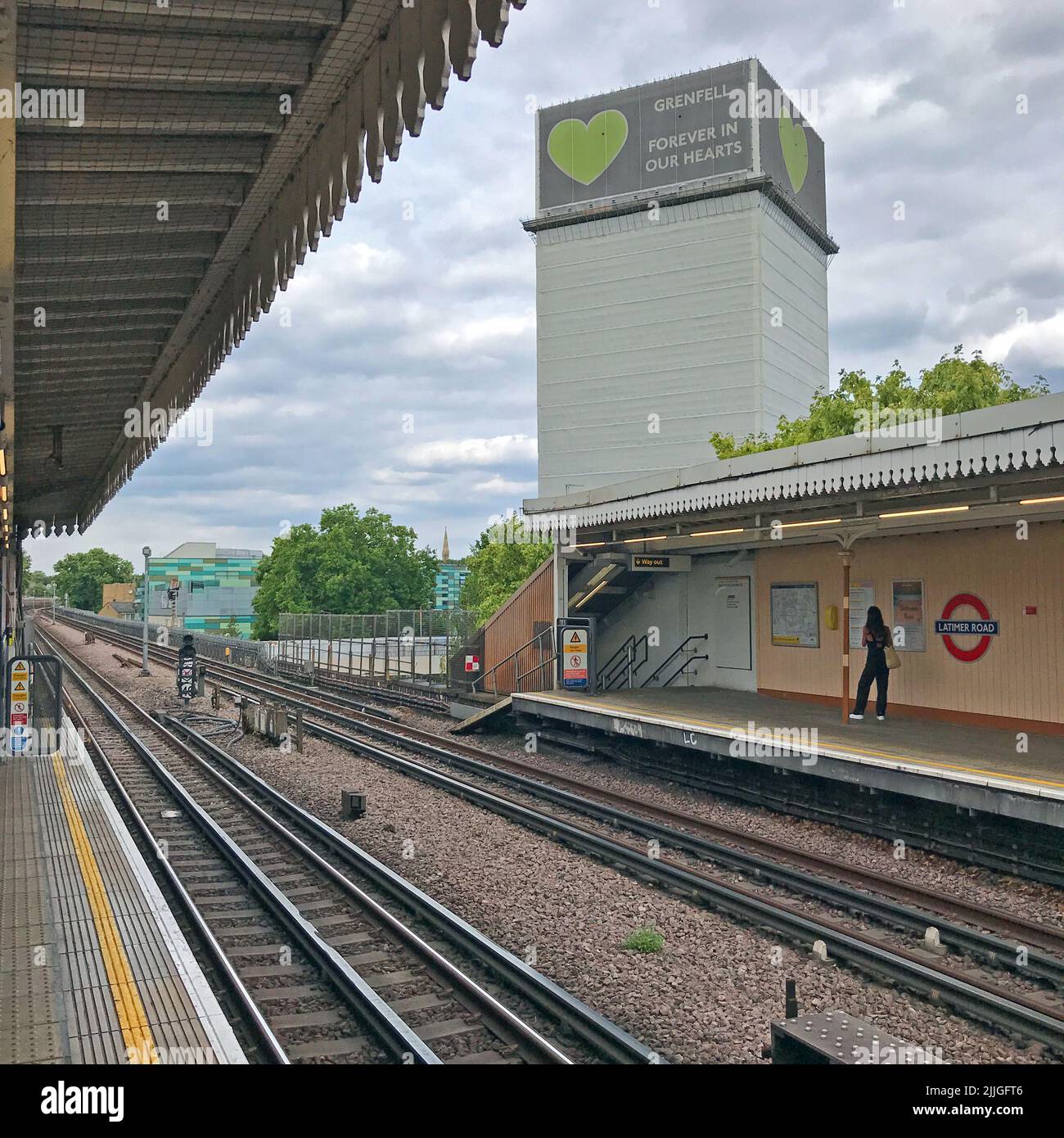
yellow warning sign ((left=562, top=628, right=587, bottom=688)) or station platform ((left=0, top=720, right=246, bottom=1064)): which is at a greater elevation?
yellow warning sign ((left=562, top=628, right=587, bottom=688))

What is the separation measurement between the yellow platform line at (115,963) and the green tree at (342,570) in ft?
204

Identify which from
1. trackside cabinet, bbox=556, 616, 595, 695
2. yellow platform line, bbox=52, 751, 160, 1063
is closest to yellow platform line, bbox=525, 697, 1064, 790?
trackside cabinet, bbox=556, 616, 595, 695

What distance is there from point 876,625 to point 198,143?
10.2 meters

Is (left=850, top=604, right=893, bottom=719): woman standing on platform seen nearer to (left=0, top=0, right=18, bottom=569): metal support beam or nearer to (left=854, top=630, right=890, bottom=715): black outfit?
(left=854, top=630, right=890, bottom=715): black outfit

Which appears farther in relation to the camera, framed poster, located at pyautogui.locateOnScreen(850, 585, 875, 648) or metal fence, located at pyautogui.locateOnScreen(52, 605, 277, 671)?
metal fence, located at pyautogui.locateOnScreen(52, 605, 277, 671)

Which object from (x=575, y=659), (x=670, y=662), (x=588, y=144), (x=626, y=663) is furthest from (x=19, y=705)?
(x=588, y=144)

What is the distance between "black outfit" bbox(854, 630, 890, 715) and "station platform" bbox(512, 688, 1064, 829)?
14.5 inches

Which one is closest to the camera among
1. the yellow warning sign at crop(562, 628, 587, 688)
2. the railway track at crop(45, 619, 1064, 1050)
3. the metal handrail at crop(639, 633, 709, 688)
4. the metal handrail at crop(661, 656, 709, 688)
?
the railway track at crop(45, 619, 1064, 1050)

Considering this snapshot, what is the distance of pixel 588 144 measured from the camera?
84438mm

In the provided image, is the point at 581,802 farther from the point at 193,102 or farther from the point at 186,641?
the point at 186,641

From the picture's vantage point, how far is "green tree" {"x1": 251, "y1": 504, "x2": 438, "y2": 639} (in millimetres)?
71688

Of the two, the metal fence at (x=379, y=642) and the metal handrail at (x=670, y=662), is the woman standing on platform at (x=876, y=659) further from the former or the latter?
the metal fence at (x=379, y=642)
